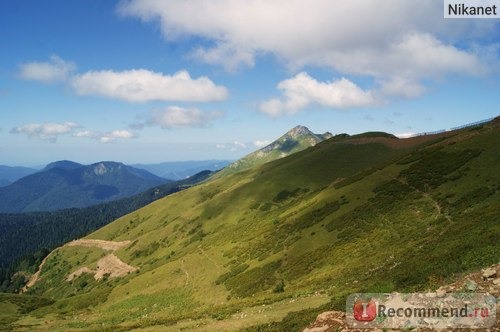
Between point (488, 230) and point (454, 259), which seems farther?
point (488, 230)

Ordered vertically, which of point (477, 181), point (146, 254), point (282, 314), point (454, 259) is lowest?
point (146, 254)

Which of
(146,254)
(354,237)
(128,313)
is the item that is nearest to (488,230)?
(354,237)

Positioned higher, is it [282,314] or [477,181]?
[477,181]

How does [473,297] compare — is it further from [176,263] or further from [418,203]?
[176,263]

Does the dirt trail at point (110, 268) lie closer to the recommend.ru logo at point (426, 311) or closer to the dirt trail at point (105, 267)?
the dirt trail at point (105, 267)

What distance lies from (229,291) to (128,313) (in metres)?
19.9

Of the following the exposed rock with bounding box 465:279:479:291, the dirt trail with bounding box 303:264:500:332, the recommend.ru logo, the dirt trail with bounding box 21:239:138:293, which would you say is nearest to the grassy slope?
the dirt trail with bounding box 303:264:500:332

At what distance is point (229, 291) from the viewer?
58344mm

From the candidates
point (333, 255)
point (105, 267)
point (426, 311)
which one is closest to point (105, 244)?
point (105, 267)

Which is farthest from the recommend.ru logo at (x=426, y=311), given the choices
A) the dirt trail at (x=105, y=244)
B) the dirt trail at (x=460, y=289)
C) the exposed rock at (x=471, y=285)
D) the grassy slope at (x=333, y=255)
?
the dirt trail at (x=105, y=244)

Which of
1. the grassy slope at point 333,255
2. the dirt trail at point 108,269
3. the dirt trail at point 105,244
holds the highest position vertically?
the grassy slope at point 333,255

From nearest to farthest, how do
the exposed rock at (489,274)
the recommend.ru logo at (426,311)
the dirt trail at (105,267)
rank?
the recommend.ru logo at (426,311)
the exposed rock at (489,274)
the dirt trail at (105,267)

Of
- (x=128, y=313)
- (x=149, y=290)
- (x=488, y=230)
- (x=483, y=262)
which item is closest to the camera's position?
(x=483, y=262)

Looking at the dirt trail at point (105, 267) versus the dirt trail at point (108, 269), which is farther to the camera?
the dirt trail at point (105, 267)
